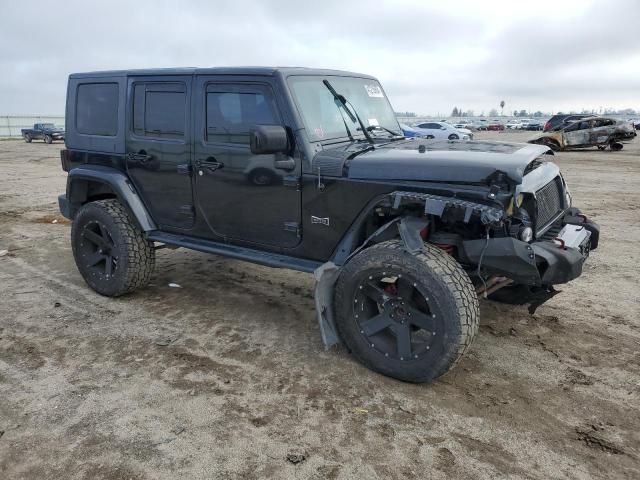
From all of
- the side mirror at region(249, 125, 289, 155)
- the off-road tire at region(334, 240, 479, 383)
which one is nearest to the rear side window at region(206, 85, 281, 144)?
the side mirror at region(249, 125, 289, 155)

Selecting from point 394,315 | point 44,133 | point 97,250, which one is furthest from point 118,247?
point 44,133

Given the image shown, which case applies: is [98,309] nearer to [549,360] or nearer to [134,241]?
[134,241]

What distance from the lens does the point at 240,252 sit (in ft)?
13.7

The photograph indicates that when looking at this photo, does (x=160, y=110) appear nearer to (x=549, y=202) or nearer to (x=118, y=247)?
(x=118, y=247)

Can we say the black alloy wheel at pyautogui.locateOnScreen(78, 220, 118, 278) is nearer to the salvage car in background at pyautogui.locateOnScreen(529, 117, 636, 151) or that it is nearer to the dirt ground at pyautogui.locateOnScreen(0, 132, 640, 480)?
the dirt ground at pyautogui.locateOnScreen(0, 132, 640, 480)

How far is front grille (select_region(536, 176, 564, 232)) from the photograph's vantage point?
3539 millimetres

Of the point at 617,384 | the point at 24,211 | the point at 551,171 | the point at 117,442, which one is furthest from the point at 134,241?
the point at 24,211

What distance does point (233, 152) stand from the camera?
13.0 feet

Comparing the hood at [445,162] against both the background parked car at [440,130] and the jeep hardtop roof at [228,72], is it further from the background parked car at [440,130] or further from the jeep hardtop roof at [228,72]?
the background parked car at [440,130]

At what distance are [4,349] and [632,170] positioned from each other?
1656cm

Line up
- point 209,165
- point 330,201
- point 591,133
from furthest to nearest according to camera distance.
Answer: point 591,133, point 209,165, point 330,201

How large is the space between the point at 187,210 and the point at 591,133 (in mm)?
22375

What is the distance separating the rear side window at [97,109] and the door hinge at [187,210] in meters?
1.03

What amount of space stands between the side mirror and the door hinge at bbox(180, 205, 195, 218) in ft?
3.88
